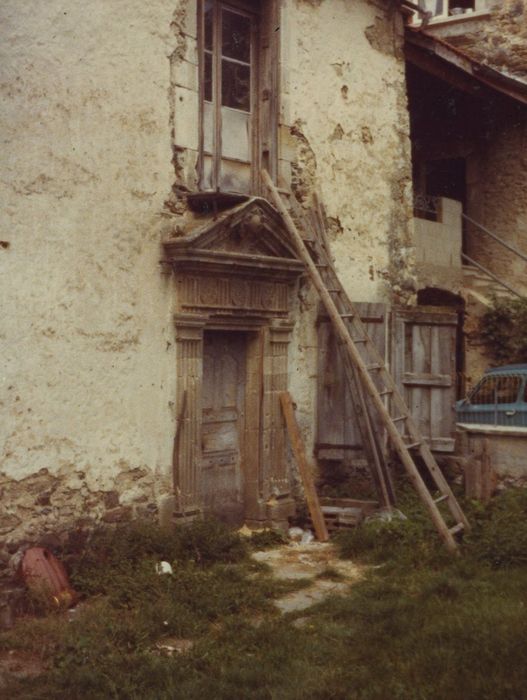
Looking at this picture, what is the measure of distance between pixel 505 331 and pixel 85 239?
721 cm

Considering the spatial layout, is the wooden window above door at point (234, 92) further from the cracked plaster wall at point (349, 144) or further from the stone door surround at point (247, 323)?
the stone door surround at point (247, 323)

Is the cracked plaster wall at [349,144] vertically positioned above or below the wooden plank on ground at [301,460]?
above

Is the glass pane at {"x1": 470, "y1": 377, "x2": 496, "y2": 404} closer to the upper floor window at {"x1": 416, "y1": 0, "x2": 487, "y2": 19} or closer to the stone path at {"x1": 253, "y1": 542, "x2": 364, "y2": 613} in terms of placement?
the stone path at {"x1": 253, "y1": 542, "x2": 364, "y2": 613}

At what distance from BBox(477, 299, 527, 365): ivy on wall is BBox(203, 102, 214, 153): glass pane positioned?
5.73 m

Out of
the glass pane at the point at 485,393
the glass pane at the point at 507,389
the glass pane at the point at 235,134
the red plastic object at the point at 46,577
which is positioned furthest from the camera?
the glass pane at the point at 485,393

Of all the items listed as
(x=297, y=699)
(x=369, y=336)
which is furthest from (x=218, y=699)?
(x=369, y=336)

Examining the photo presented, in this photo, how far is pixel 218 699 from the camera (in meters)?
4.29

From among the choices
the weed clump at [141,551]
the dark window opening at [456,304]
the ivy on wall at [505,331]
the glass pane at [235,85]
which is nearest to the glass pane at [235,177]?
the glass pane at [235,85]

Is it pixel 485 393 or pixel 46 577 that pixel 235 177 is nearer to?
pixel 46 577

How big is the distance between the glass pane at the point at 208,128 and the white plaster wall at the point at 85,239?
581 mm

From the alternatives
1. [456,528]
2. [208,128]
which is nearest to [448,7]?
[208,128]

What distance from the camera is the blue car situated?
10.1 m

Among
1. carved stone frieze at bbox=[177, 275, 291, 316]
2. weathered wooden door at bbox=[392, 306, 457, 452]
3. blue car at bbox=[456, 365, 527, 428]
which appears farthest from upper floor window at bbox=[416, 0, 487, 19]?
carved stone frieze at bbox=[177, 275, 291, 316]

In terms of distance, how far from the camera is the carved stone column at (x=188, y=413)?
731 centimetres
